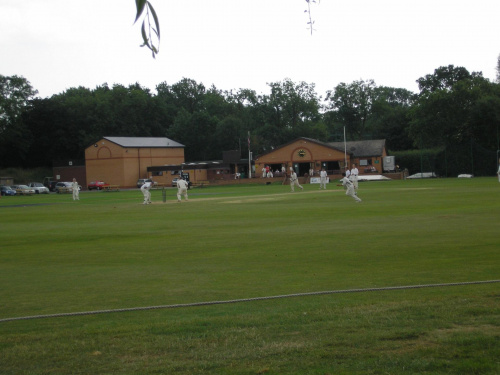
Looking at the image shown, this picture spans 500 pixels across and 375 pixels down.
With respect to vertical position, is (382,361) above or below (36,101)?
below

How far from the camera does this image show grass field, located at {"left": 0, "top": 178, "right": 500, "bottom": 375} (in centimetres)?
600

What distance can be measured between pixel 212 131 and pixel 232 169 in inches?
960

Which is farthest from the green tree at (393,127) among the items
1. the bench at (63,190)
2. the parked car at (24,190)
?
the parked car at (24,190)

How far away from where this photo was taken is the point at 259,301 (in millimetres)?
9078

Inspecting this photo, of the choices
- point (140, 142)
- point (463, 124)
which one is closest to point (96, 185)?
point (140, 142)

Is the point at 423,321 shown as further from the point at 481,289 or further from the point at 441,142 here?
the point at 441,142

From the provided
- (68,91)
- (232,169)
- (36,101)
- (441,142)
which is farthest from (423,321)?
(68,91)

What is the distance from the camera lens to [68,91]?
138 metres

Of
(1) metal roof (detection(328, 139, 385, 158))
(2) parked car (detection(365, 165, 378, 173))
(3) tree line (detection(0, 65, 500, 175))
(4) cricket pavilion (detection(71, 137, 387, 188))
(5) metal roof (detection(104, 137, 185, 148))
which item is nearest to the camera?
(2) parked car (detection(365, 165, 378, 173))

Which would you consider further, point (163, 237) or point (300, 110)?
point (300, 110)

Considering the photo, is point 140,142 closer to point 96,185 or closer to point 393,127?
point 96,185

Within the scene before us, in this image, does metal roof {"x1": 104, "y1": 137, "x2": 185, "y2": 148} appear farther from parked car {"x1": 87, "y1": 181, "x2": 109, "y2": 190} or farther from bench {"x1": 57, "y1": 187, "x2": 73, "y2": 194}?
bench {"x1": 57, "y1": 187, "x2": 73, "y2": 194}

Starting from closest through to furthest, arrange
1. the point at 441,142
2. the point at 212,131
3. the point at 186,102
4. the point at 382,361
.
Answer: the point at 382,361 → the point at 441,142 → the point at 212,131 → the point at 186,102

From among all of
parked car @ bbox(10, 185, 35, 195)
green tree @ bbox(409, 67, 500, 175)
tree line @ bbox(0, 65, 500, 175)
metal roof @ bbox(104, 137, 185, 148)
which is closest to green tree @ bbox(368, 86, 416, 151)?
tree line @ bbox(0, 65, 500, 175)
